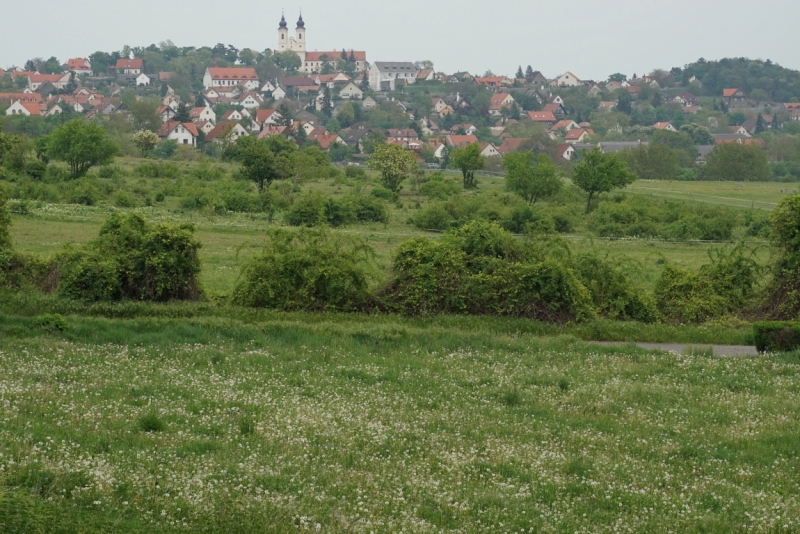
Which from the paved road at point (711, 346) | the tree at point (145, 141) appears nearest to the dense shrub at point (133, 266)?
the paved road at point (711, 346)

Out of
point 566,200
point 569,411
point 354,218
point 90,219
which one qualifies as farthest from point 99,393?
point 566,200

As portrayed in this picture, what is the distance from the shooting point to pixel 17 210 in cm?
3688

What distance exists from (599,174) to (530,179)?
396 centimetres

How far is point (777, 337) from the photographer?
1683 cm

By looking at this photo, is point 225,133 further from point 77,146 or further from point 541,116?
point 541,116

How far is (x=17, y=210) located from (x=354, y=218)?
14793 mm

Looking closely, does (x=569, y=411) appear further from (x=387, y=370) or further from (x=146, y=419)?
(x=146, y=419)

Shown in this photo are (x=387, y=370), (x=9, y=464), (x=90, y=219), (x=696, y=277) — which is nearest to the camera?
(x=9, y=464)

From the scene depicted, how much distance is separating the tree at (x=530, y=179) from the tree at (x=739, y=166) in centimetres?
3840

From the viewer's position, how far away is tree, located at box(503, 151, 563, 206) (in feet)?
175

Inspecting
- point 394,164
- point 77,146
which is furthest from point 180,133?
point 394,164

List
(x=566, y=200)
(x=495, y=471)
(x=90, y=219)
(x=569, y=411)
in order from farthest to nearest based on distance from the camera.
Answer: (x=566, y=200)
(x=90, y=219)
(x=569, y=411)
(x=495, y=471)

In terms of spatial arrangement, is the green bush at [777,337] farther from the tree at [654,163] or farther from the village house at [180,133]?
the village house at [180,133]

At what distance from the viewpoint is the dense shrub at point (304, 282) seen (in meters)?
18.8
